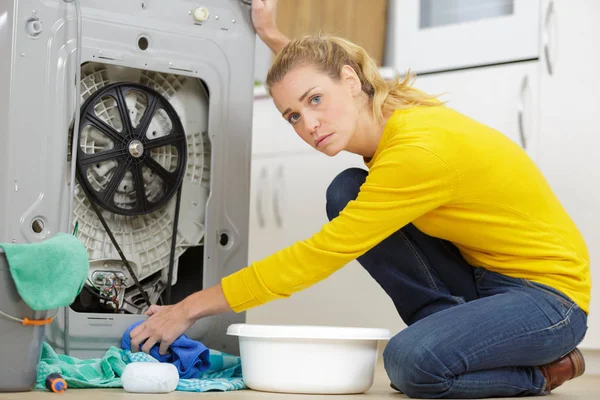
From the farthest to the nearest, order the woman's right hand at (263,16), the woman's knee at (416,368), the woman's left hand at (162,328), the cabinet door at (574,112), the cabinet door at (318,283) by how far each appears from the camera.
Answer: the cabinet door at (318,283), the cabinet door at (574,112), the woman's right hand at (263,16), the woman's left hand at (162,328), the woman's knee at (416,368)

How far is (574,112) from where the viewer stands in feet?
7.18

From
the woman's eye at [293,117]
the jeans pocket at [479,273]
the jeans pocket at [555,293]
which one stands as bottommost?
the jeans pocket at [555,293]

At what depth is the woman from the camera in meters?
1.42

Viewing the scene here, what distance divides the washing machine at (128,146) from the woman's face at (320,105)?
0.31m

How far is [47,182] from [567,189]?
1327 mm

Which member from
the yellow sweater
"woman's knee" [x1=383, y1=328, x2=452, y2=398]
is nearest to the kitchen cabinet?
the yellow sweater

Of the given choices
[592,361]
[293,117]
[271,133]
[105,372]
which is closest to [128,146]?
[293,117]

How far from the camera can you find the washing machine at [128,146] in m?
1.53

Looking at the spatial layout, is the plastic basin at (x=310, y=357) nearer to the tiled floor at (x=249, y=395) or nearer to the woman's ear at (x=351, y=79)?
the tiled floor at (x=249, y=395)

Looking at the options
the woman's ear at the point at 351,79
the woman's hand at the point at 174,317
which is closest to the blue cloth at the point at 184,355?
the woman's hand at the point at 174,317

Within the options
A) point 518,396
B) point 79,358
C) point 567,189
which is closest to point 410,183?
point 518,396

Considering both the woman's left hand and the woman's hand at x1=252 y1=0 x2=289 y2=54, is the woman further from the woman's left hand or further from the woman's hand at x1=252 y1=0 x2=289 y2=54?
the woman's hand at x1=252 y1=0 x2=289 y2=54

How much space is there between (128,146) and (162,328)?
377mm

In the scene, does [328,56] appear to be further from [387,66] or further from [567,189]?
[387,66]
